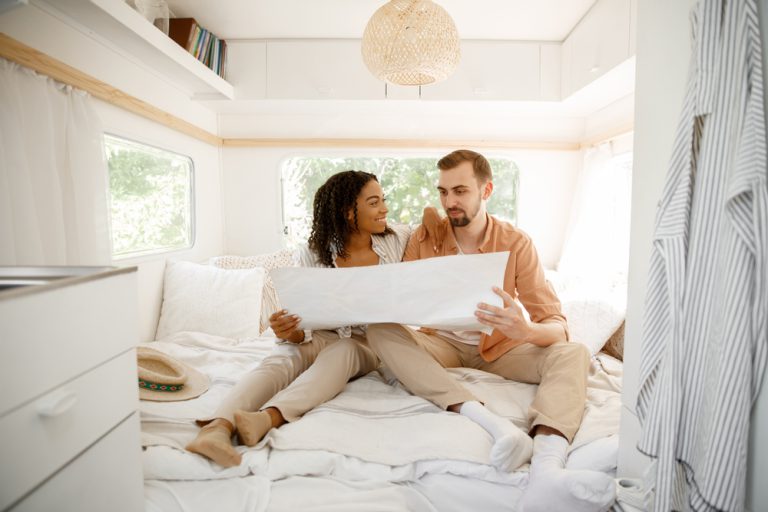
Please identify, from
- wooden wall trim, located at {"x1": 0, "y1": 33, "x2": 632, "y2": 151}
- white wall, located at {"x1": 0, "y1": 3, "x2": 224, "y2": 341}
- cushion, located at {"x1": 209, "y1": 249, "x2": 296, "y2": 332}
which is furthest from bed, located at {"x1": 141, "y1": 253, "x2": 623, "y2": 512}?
wooden wall trim, located at {"x1": 0, "y1": 33, "x2": 632, "y2": 151}

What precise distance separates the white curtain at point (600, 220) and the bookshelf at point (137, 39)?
8.50 feet

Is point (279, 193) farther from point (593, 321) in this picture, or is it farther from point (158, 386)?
point (593, 321)

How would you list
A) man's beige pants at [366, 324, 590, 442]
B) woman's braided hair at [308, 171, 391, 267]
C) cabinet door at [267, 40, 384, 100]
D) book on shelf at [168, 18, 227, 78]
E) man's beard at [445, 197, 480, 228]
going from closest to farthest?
man's beige pants at [366, 324, 590, 442] → man's beard at [445, 197, 480, 228] → woman's braided hair at [308, 171, 391, 267] → book on shelf at [168, 18, 227, 78] → cabinet door at [267, 40, 384, 100]

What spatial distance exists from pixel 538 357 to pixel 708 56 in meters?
1.12

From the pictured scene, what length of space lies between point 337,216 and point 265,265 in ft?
3.02

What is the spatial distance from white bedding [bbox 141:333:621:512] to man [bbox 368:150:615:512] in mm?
60

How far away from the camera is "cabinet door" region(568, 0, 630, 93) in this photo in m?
2.11

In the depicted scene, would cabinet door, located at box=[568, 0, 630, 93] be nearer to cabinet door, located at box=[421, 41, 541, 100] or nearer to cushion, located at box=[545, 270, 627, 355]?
cabinet door, located at box=[421, 41, 541, 100]

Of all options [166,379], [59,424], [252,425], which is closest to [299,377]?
[252,425]

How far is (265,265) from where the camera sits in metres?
2.71

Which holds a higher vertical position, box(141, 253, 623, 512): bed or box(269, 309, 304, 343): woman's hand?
box(269, 309, 304, 343): woman's hand

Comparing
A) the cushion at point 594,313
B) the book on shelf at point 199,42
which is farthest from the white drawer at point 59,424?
the book on shelf at point 199,42

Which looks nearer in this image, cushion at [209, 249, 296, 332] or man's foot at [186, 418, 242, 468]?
man's foot at [186, 418, 242, 468]

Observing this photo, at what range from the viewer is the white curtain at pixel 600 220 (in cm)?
279
